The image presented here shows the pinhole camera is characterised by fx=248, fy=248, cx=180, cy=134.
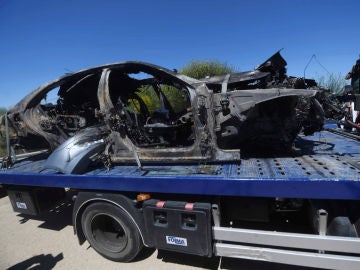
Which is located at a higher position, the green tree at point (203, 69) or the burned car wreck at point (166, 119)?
the green tree at point (203, 69)

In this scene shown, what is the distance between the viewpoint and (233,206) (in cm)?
276

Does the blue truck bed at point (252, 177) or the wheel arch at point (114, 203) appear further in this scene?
the wheel arch at point (114, 203)

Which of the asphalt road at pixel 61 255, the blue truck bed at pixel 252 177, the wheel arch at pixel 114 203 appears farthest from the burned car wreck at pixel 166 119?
the asphalt road at pixel 61 255

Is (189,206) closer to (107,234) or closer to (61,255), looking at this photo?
(107,234)

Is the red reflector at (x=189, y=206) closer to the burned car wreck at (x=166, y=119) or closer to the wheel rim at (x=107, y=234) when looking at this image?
the burned car wreck at (x=166, y=119)

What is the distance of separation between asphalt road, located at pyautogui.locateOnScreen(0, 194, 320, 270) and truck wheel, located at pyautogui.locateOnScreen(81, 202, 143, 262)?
0.15m

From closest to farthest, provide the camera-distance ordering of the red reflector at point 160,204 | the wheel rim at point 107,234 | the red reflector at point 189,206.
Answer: the red reflector at point 189,206 → the red reflector at point 160,204 → the wheel rim at point 107,234

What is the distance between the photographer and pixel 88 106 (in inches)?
191

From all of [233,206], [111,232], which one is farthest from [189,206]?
[111,232]

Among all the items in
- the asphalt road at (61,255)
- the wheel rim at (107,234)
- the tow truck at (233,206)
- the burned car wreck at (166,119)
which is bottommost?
the asphalt road at (61,255)

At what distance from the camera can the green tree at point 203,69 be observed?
57.8 feet

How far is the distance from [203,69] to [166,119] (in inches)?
561

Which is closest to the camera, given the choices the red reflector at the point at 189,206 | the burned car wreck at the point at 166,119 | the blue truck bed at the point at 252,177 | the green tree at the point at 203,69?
the blue truck bed at the point at 252,177

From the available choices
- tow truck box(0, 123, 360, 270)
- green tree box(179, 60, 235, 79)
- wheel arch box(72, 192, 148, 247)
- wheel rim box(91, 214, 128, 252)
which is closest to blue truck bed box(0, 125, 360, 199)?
tow truck box(0, 123, 360, 270)
